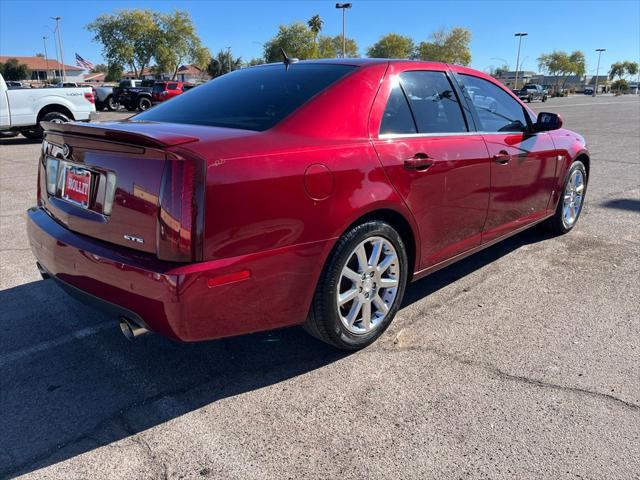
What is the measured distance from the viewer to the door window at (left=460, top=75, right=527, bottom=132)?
3818 mm

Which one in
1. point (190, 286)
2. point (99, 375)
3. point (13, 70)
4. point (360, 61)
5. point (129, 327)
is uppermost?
point (13, 70)

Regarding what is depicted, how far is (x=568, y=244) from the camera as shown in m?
5.05

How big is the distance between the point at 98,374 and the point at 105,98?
2990 centimetres

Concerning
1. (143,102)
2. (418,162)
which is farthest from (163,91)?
(418,162)

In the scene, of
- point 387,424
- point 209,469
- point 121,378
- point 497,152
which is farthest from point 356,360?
point 497,152

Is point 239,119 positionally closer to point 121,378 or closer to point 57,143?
point 57,143

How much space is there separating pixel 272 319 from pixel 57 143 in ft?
5.03

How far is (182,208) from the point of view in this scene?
2197 mm

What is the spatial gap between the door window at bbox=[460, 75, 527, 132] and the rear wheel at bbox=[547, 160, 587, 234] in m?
1.09

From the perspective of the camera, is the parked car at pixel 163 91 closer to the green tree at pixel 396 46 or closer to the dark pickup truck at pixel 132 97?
the dark pickup truck at pixel 132 97

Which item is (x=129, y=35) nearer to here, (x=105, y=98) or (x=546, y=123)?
(x=105, y=98)

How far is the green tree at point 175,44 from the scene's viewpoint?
245 feet

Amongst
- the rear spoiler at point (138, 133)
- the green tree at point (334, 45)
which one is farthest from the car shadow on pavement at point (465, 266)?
the green tree at point (334, 45)

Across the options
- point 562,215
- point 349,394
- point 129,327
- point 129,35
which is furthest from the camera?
point 129,35
